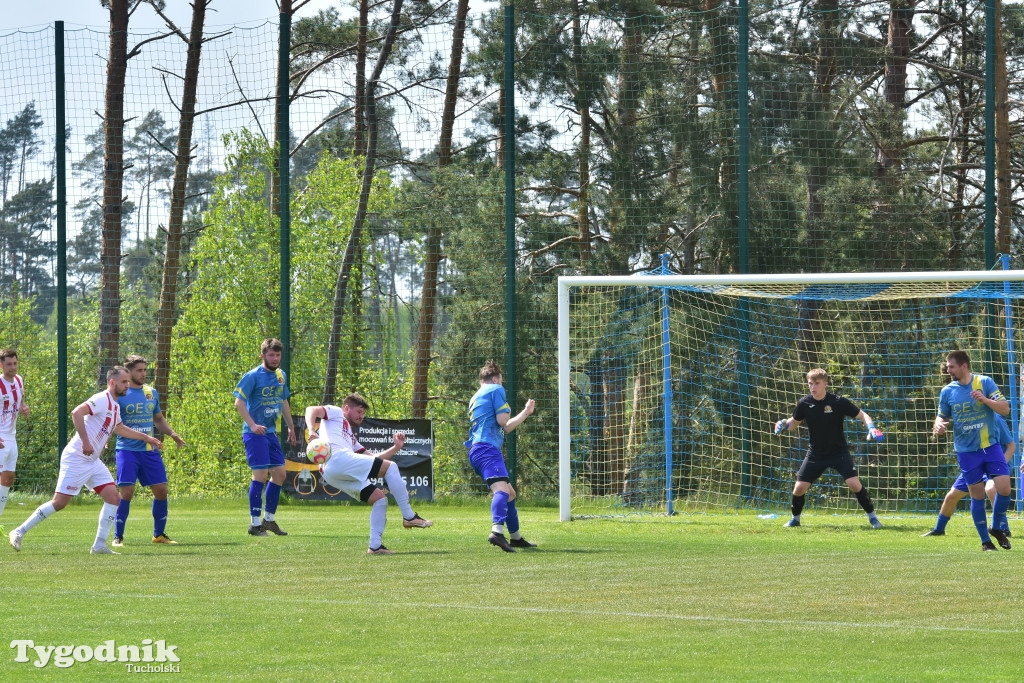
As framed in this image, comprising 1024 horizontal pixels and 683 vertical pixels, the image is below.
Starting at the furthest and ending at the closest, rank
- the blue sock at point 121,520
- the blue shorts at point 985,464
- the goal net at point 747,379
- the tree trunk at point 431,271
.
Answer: the tree trunk at point 431,271
the goal net at point 747,379
the blue sock at point 121,520
the blue shorts at point 985,464

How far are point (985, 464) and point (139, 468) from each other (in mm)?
8683

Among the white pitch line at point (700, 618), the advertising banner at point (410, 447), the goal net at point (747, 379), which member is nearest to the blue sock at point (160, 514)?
the white pitch line at point (700, 618)

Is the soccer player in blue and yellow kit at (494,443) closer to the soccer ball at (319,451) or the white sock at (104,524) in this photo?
the soccer ball at (319,451)

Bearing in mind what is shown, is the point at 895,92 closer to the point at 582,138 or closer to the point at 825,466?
the point at 582,138

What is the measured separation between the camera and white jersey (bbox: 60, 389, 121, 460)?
1226cm

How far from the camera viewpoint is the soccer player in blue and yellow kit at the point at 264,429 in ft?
45.3

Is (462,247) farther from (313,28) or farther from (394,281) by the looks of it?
(313,28)

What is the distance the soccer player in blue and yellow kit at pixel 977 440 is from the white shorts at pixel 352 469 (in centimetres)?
568

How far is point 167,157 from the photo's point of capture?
3023cm

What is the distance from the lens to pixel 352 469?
39.4 ft

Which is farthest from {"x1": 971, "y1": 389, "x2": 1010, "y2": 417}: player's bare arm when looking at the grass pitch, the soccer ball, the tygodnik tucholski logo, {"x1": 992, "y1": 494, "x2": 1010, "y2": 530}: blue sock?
the tygodnik tucholski logo

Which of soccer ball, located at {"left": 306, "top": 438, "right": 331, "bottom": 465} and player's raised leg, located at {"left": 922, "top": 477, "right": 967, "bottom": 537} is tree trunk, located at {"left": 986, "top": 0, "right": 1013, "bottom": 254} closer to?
player's raised leg, located at {"left": 922, "top": 477, "right": 967, "bottom": 537}

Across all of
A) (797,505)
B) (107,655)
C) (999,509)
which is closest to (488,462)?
(797,505)

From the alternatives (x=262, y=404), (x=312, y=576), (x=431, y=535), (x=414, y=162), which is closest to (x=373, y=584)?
(x=312, y=576)
